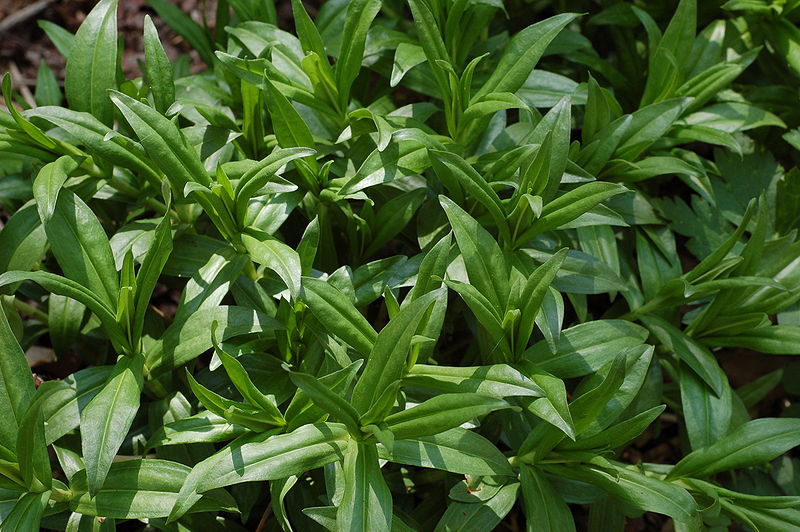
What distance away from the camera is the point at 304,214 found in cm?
200

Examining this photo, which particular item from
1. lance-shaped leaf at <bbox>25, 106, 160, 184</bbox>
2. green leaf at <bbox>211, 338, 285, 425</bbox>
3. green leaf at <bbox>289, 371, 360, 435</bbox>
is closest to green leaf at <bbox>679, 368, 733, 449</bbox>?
green leaf at <bbox>289, 371, 360, 435</bbox>

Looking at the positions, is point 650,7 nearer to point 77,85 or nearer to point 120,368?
point 77,85

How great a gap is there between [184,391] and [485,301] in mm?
817

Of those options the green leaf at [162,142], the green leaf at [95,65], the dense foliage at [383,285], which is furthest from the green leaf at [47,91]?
the green leaf at [162,142]

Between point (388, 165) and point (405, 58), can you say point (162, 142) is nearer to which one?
point (388, 165)

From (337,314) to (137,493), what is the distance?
0.54 m

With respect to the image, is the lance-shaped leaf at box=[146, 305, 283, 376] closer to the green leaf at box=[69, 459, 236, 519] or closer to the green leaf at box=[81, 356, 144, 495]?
the green leaf at box=[81, 356, 144, 495]

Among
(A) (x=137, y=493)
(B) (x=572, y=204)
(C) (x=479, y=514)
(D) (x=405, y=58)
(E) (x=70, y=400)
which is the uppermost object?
(D) (x=405, y=58)

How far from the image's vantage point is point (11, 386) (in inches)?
58.8

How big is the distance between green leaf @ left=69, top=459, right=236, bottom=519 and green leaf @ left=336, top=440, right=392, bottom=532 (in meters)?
0.33

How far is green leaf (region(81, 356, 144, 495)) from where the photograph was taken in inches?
53.2

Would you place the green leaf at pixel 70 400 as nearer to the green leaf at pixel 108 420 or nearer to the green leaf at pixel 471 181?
the green leaf at pixel 108 420

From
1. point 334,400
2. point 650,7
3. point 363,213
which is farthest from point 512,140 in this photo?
point 334,400

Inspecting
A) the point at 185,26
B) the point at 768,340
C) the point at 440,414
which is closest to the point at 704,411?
the point at 768,340
